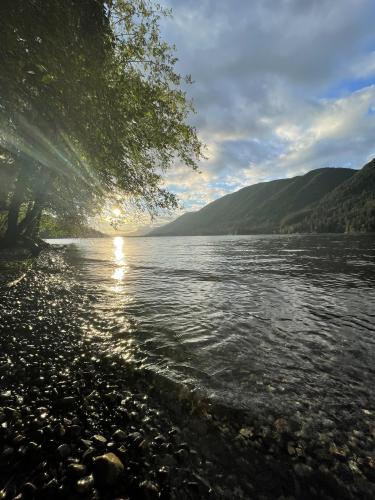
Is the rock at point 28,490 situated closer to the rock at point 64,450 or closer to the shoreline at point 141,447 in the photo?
the shoreline at point 141,447

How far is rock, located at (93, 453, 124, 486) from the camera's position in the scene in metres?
3.72

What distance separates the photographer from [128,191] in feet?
56.4

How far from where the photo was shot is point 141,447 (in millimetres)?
4359

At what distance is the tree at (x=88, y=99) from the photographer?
8.16 m

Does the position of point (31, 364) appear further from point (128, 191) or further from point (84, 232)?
point (84, 232)

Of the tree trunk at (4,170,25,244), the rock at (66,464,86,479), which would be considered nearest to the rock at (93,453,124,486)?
the rock at (66,464,86,479)

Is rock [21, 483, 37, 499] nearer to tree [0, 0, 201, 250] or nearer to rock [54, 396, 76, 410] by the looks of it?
rock [54, 396, 76, 410]

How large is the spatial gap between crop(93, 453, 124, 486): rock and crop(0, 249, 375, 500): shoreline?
0.04 feet

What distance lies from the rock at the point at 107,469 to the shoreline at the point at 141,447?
1cm

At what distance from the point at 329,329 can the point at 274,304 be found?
13.6ft

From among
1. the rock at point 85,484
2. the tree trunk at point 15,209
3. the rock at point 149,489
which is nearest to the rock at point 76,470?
the rock at point 85,484

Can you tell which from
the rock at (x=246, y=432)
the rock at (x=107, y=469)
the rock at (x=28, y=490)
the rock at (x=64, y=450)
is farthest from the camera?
the rock at (x=246, y=432)

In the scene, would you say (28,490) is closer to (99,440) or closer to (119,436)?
(99,440)

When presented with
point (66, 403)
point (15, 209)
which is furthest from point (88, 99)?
point (15, 209)
